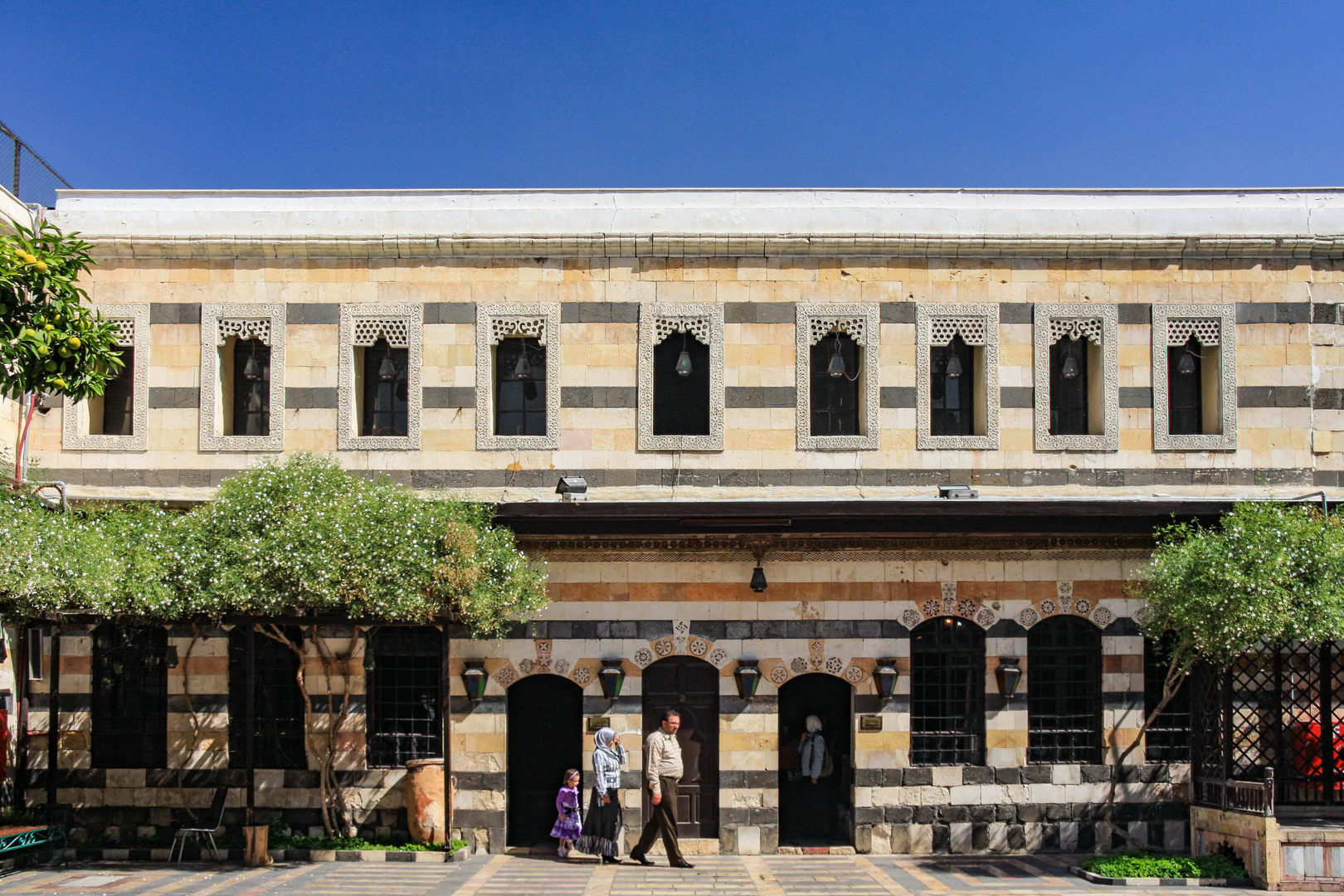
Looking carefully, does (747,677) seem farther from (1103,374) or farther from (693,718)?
(1103,374)

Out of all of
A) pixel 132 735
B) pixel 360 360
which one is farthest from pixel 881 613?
pixel 132 735

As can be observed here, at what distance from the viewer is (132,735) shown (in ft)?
51.1

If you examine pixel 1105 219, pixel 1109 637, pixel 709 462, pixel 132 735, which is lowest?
pixel 132 735

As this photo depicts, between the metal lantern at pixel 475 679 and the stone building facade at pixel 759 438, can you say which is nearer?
the metal lantern at pixel 475 679

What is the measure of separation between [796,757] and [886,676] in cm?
192

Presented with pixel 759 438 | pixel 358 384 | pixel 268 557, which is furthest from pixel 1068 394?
pixel 268 557

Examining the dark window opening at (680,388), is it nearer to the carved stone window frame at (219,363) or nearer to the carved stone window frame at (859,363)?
the carved stone window frame at (859,363)

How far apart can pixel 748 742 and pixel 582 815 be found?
2507 millimetres

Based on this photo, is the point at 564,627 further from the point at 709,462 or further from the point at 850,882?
the point at 850,882

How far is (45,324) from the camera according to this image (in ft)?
34.7

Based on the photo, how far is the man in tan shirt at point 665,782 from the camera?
13.9 metres

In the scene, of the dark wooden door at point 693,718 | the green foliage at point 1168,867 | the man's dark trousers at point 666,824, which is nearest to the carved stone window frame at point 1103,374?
the green foliage at point 1168,867

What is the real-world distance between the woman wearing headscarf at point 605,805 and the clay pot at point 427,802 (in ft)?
6.29

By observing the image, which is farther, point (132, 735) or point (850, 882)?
point (132, 735)
